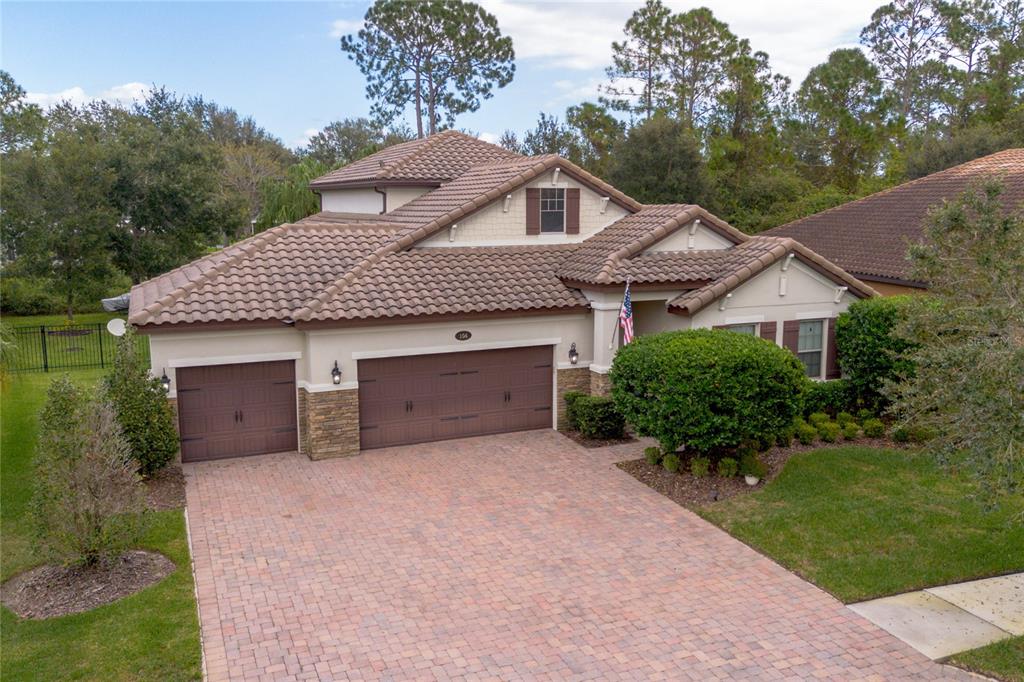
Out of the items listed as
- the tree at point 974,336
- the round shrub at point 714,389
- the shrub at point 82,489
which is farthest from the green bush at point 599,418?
the shrub at point 82,489

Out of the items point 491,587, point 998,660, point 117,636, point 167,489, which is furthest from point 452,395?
point 998,660

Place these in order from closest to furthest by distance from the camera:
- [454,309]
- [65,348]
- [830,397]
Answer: [454,309] < [830,397] < [65,348]

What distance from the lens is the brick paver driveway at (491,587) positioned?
364 inches

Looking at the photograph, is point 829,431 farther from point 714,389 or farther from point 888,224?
point 888,224

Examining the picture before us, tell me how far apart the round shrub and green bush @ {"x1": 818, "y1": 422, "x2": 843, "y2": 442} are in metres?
3.09

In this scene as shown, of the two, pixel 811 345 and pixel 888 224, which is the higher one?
→ pixel 888 224

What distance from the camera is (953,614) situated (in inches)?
402

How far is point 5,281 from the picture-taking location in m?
34.6

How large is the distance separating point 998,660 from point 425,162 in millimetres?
18082

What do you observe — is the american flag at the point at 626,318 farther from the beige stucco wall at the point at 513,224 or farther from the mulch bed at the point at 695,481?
the beige stucco wall at the point at 513,224

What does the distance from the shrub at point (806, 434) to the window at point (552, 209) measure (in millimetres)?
6972

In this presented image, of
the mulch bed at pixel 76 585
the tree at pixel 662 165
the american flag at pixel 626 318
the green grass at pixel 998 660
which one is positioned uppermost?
the tree at pixel 662 165

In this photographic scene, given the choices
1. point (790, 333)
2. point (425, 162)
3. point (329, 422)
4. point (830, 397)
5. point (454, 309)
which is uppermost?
point (425, 162)

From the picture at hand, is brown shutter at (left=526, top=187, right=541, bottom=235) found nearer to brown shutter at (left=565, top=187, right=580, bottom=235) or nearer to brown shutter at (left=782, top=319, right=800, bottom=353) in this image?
brown shutter at (left=565, top=187, right=580, bottom=235)
